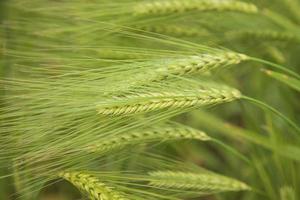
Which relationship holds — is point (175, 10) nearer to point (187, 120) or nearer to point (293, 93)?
point (293, 93)

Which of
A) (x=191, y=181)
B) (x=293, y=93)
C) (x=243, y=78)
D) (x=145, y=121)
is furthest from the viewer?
(x=243, y=78)

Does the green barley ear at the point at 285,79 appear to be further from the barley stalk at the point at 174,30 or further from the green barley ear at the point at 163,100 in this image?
the barley stalk at the point at 174,30

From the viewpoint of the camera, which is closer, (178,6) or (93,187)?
(93,187)

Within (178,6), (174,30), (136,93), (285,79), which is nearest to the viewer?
(136,93)

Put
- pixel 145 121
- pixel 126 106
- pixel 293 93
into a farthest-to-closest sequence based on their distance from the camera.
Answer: pixel 293 93 < pixel 145 121 < pixel 126 106

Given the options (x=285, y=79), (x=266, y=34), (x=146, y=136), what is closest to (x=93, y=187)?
(x=146, y=136)

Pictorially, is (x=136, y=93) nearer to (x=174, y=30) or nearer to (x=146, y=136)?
(x=146, y=136)

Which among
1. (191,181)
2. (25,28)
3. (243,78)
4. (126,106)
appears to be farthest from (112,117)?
(243,78)
